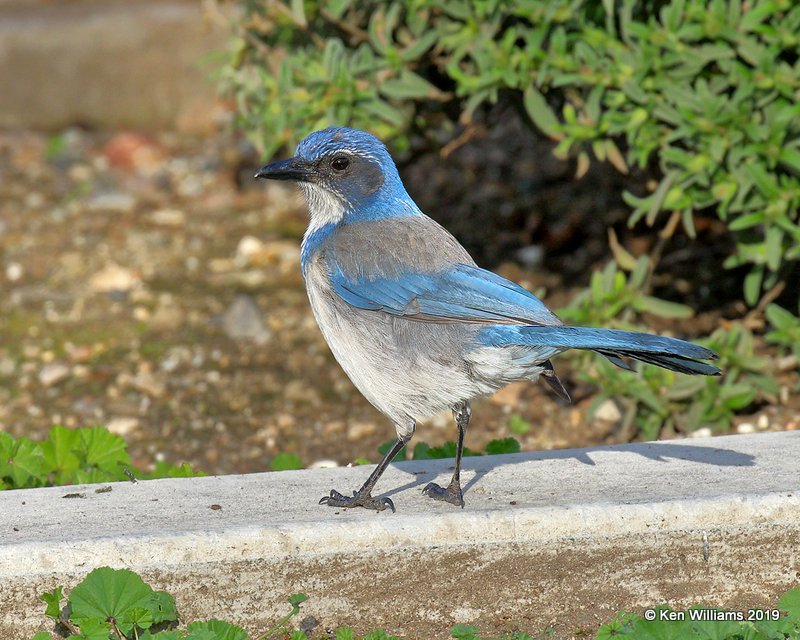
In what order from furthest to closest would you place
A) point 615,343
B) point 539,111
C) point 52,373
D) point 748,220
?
point 52,373 < point 539,111 < point 748,220 < point 615,343

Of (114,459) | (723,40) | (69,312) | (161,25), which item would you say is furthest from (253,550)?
(161,25)

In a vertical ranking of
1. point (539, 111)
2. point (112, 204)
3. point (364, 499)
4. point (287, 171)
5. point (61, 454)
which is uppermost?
point (539, 111)

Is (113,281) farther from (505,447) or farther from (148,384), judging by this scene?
(505,447)

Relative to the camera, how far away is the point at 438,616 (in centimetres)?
362

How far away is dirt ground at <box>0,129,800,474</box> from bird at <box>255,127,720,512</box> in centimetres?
161

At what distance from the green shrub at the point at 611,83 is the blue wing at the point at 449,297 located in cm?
148

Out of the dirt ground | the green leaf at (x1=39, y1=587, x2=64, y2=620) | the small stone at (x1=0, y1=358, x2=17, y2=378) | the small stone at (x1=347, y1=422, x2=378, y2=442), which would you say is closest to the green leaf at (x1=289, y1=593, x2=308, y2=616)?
the green leaf at (x1=39, y1=587, x2=64, y2=620)

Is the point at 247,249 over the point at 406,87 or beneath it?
beneath

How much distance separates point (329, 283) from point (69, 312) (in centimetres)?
336

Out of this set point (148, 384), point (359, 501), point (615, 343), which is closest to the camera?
point (615, 343)

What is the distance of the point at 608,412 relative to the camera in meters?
5.94

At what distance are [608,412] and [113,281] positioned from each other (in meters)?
3.09

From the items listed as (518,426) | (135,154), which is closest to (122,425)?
(518,426)

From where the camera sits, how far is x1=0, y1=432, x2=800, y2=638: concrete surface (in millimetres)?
3498
